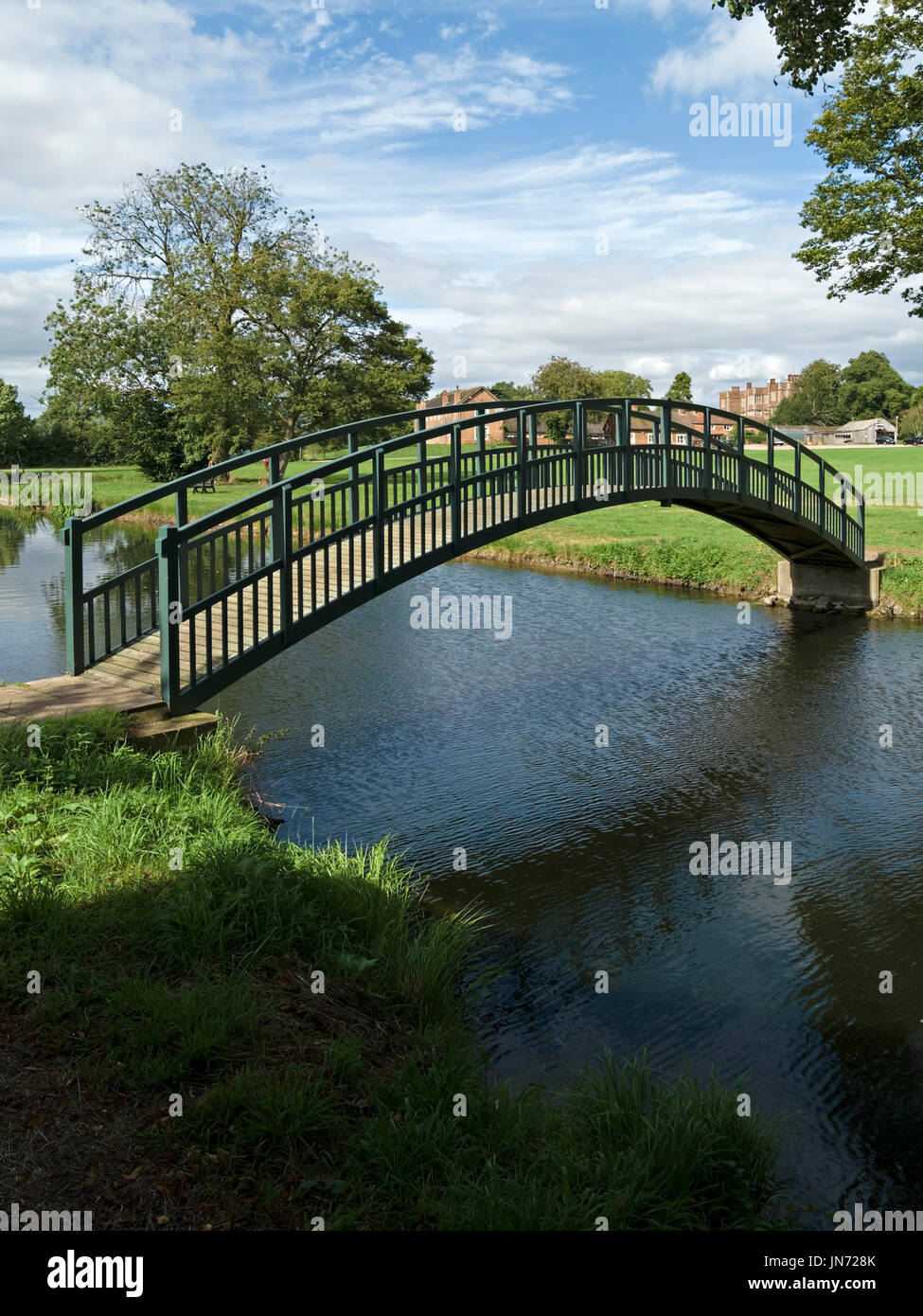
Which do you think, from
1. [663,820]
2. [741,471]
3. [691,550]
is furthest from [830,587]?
[663,820]

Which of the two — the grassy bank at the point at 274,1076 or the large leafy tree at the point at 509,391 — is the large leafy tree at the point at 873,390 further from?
the grassy bank at the point at 274,1076

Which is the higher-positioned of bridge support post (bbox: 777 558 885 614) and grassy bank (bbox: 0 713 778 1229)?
bridge support post (bbox: 777 558 885 614)

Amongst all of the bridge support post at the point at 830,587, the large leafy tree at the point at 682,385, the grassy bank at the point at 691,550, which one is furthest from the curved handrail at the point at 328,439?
the large leafy tree at the point at 682,385

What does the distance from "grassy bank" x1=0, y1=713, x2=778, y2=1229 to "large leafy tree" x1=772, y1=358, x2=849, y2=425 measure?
157984 millimetres

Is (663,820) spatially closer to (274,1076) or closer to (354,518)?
(354,518)

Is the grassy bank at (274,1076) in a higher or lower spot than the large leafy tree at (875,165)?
lower

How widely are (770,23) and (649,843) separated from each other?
10791mm

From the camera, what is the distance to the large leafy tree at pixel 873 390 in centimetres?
14338

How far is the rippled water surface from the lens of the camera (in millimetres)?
6148

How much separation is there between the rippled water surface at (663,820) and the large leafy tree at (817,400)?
14408cm

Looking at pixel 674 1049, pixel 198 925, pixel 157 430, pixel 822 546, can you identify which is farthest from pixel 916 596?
pixel 157 430

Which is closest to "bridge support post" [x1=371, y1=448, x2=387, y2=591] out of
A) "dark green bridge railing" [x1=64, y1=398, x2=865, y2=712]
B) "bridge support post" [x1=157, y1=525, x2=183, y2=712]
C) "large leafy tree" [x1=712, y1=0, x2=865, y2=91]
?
"dark green bridge railing" [x1=64, y1=398, x2=865, y2=712]

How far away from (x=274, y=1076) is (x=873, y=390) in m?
157

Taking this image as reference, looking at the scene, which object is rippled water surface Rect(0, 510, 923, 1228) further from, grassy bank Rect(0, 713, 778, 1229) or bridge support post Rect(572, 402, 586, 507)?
bridge support post Rect(572, 402, 586, 507)
